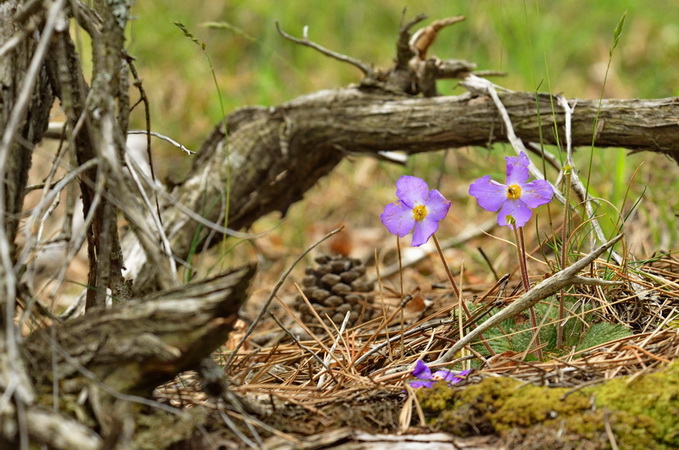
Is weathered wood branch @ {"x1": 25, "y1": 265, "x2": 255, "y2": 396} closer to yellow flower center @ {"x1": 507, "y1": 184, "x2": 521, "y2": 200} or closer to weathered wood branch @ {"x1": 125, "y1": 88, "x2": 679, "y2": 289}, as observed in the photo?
yellow flower center @ {"x1": 507, "y1": 184, "x2": 521, "y2": 200}

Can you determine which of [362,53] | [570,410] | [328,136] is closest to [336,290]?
[328,136]

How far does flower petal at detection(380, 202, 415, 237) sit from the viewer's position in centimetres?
169

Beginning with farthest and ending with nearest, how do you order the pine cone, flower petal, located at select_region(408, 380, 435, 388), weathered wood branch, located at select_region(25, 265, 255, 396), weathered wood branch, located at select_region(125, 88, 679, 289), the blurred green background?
the blurred green background
the pine cone
weathered wood branch, located at select_region(125, 88, 679, 289)
flower petal, located at select_region(408, 380, 435, 388)
weathered wood branch, located at select_region(25, 265, 255, 396)

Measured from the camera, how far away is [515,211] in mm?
1605

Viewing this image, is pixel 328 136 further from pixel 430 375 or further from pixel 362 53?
pixel 362 53

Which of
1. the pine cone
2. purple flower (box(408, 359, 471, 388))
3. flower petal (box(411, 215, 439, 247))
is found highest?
the pine cone

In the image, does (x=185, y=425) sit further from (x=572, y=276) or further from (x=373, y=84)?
(x=373, y=84)

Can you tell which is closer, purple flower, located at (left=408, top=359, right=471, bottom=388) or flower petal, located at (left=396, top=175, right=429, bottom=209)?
purple flower, located at (left=408, top=359, right=471, bottom=388)

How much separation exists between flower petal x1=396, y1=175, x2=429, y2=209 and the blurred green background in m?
2.39

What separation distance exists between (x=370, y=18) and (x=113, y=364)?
4.95 metres

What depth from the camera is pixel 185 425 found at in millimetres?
1180

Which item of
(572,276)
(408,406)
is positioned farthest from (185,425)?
(572,276)

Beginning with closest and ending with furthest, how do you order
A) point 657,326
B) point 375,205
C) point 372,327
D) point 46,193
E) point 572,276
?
point 46,193 → point 572,276 → point 657,326 → point 372,327 → point 375,205

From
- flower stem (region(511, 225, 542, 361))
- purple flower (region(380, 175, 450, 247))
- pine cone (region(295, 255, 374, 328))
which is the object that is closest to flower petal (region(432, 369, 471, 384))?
flower stem (region(511, 225, 542, 361))
